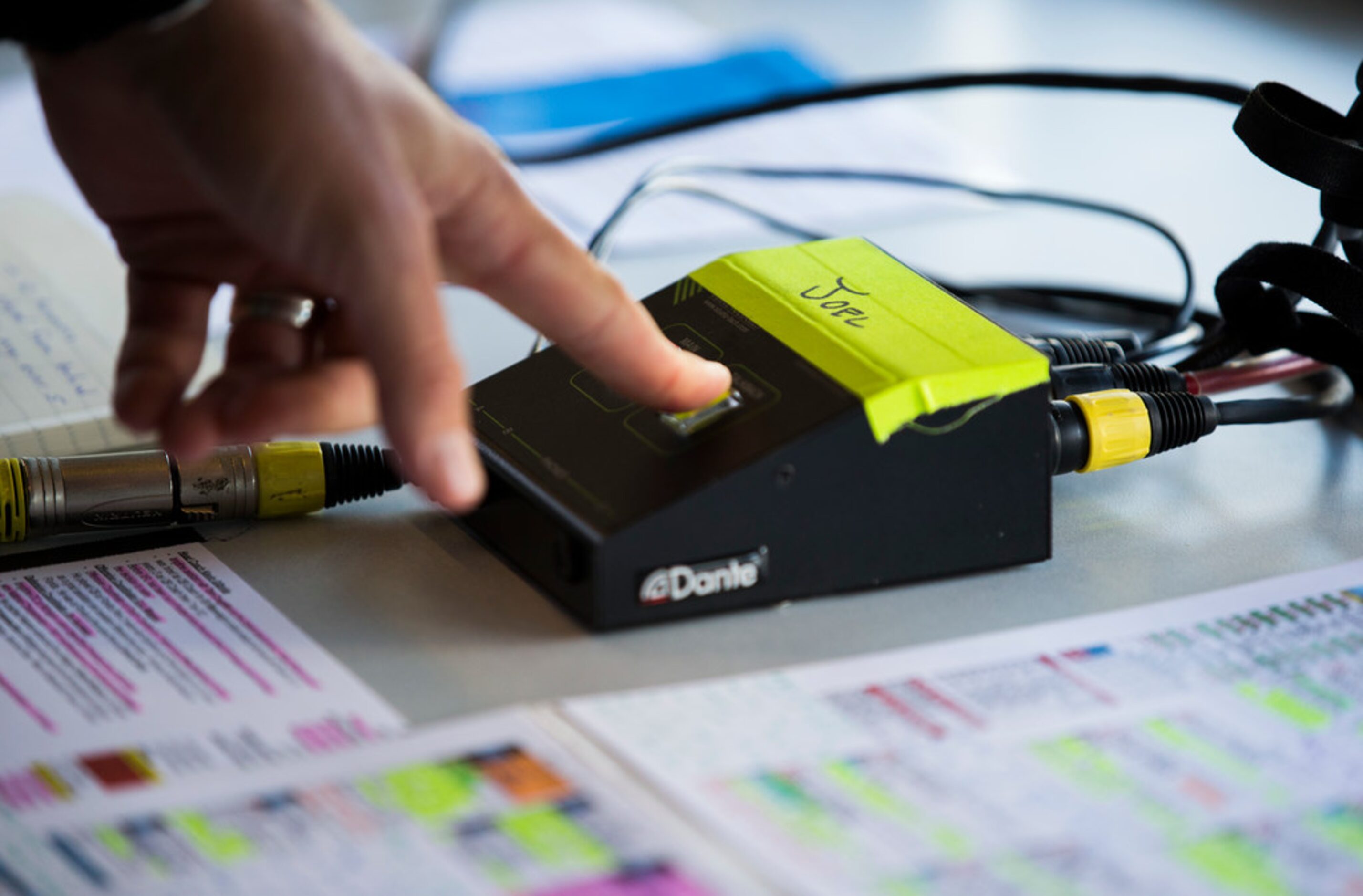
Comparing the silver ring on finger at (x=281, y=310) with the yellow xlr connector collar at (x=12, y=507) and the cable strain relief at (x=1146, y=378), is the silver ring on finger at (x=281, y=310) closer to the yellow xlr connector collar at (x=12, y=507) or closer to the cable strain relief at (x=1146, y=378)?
the yellow xlr connector collar at (x=12, y=507)

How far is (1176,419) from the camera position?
A: 586 millimetres

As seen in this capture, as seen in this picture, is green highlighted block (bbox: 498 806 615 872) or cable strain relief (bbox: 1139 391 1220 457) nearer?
green highlighted block (bbox: 498 806 615 872)

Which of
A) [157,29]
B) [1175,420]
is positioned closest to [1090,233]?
[1175,420]

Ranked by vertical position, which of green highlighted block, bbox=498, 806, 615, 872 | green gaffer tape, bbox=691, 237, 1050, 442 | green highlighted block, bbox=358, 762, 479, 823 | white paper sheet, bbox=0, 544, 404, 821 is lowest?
white paper sheet, bbox=0, 544, 404, 821

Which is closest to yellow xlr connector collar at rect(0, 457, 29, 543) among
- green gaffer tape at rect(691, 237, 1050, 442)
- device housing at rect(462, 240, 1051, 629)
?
device housing at rect(462, 240, 1051, 629)

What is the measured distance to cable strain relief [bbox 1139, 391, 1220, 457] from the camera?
583 mm

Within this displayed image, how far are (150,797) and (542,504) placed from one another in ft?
0.52

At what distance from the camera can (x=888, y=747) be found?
1.47ft

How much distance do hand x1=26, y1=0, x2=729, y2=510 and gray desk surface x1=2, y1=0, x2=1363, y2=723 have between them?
59mm

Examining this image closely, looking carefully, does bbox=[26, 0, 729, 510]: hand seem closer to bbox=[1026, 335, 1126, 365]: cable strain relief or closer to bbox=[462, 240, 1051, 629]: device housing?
bbox=[462, 240, 1051, 629]: device housing

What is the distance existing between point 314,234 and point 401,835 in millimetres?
170

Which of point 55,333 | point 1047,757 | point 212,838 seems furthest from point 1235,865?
point 55,333

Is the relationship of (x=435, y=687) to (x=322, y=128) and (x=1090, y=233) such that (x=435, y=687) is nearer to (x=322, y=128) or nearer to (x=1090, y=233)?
(x=322, y=128)

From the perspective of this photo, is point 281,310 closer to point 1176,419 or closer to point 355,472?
point 355,472
